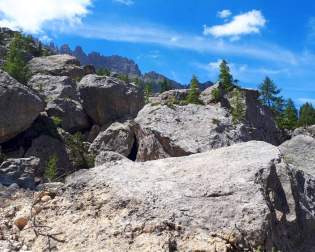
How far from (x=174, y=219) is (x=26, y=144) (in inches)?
1881

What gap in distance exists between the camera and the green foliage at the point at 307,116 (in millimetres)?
78688

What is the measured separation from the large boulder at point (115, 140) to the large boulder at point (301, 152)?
32396 mm

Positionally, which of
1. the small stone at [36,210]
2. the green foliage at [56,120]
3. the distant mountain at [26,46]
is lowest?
the small stone at [36,210]

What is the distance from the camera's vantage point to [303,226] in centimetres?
935

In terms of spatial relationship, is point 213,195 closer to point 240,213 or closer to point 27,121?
point 240,213

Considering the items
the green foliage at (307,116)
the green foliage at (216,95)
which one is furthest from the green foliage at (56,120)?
the green foliage at (307,116)

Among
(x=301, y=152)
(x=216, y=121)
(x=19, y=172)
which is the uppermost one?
(x=216, y=121)

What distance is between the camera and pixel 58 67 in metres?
82.5

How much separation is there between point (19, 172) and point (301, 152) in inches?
868

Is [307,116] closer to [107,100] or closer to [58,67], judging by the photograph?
[107,100]

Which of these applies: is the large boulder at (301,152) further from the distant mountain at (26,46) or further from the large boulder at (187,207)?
the distant mountain at (26,46)

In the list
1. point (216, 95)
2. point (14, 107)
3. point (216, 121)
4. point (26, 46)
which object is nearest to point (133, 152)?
point (14, 107)

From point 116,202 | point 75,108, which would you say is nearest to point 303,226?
point 116,202

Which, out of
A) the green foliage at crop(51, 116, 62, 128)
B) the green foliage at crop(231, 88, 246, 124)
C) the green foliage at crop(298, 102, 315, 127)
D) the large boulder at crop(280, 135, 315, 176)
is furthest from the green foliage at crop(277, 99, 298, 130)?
the large boulder at crop(280, 135, 315, 176)
